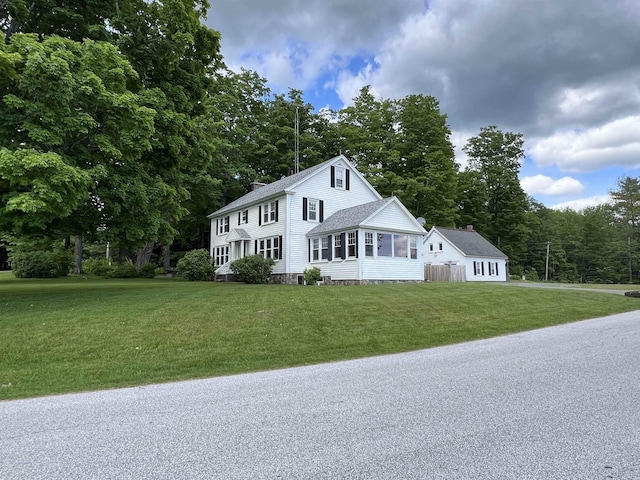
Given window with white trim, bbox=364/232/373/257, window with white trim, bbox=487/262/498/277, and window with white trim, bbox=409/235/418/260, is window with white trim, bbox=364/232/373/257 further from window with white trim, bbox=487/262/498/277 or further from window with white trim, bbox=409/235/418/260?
window with white trim, bbox=487/262/498/277

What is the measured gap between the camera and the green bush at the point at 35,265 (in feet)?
94.9

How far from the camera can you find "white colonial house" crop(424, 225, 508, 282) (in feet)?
125

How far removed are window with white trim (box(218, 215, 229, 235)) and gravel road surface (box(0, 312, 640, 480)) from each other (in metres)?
26.8

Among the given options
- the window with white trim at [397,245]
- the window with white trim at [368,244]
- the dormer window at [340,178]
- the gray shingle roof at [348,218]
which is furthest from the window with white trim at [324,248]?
the dormer window at [340,178]

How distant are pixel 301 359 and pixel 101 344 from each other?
13.7 feet

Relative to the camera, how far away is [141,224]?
14.5 m

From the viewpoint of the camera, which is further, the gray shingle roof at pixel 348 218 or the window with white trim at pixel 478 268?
the window with white trim at pixel 478 268

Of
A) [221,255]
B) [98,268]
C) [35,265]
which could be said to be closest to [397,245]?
[221,255]

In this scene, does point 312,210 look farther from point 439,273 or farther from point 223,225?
point 439,273

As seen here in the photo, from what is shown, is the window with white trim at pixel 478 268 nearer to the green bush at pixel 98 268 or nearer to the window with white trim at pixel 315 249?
the window with white trim at pixel 315 249

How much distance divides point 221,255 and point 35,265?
41.2 feet

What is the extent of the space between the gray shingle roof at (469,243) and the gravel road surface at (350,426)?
32.9m

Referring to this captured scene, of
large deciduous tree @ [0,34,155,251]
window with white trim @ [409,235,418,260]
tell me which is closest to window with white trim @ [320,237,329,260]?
window with white trim @ [409,235,418,260]

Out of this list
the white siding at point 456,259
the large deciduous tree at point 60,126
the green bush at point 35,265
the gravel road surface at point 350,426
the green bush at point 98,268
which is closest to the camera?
the gravel road surface at point 350,426
